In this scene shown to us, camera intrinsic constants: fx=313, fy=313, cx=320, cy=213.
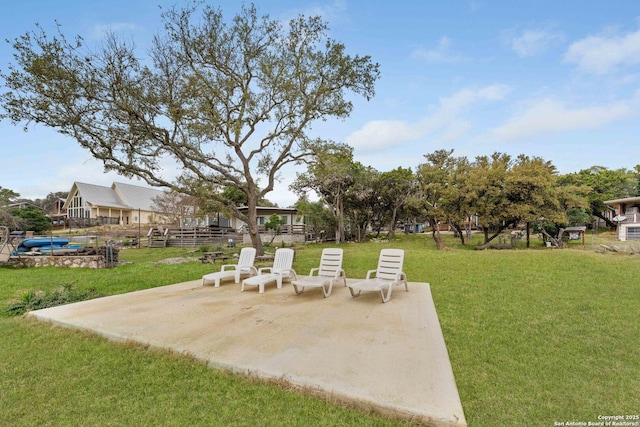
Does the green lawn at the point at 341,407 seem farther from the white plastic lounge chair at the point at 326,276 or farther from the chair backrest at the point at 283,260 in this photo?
the chair backrest at the point at 283,260

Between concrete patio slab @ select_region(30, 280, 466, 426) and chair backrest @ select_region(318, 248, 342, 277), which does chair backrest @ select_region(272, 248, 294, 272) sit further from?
concrete patio slab @ select_region(30, 280, 466, 426)

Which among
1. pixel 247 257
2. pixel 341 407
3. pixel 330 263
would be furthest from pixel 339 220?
pixel 341 407

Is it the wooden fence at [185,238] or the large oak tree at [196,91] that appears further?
the wooden fence at [185,238]

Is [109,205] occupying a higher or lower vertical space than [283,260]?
higher

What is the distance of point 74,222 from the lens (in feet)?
108

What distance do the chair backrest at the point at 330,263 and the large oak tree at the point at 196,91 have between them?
776 centimetres

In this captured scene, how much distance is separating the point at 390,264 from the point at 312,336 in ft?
11.1

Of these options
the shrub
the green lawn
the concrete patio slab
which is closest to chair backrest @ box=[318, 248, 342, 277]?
the concrete patio slab

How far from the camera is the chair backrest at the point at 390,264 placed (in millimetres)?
6840

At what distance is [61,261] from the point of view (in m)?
12.0

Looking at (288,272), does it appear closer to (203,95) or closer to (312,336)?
(312,336)

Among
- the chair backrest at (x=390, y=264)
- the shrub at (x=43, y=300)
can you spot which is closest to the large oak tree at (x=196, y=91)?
the shrub at (x=43, y=300)

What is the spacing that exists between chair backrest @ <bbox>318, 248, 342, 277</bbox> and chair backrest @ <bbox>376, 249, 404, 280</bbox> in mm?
938

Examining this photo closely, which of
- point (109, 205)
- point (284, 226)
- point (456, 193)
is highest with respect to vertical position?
point (109, 205)
